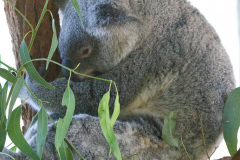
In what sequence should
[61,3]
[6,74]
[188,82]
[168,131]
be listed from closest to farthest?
[6,74], [168,131], [188,82], [61,3]

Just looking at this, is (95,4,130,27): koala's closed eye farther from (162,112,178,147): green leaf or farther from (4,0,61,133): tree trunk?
(162,112,178,147): green leaf

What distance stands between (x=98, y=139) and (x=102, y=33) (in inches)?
27.9

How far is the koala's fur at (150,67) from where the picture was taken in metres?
2.04

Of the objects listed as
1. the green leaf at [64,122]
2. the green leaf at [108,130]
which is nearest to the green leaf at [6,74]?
the green leaf at [64,122]

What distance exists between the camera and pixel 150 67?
2152 millimetres

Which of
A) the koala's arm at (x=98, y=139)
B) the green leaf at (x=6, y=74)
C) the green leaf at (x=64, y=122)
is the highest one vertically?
the green leaf at (x=6, y=74)

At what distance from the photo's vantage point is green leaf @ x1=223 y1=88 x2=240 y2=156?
1745 mm

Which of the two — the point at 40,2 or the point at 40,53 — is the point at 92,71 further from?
the point at 40,2

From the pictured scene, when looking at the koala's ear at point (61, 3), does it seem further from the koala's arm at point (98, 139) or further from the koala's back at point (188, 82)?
the koala's arm at point (98, 139)

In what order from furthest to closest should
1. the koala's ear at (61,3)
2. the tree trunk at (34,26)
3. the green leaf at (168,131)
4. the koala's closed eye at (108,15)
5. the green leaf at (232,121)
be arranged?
1. the koala's ear at (61,3)
2. the tree trunk at (34,26)
3. the koala's closed eye at (108,15)
4. the green leaf at (168,131)
5. the green leaf at (232,121)

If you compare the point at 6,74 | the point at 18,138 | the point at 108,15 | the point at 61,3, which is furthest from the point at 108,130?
the point at 61,3

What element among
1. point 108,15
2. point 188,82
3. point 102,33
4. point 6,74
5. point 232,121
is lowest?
point 232,121

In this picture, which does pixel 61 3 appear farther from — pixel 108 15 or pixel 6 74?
pixel 6 74

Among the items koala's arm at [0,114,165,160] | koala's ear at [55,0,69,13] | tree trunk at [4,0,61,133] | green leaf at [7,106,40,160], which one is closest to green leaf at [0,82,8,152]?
green leaf at [7,106,40,160]
